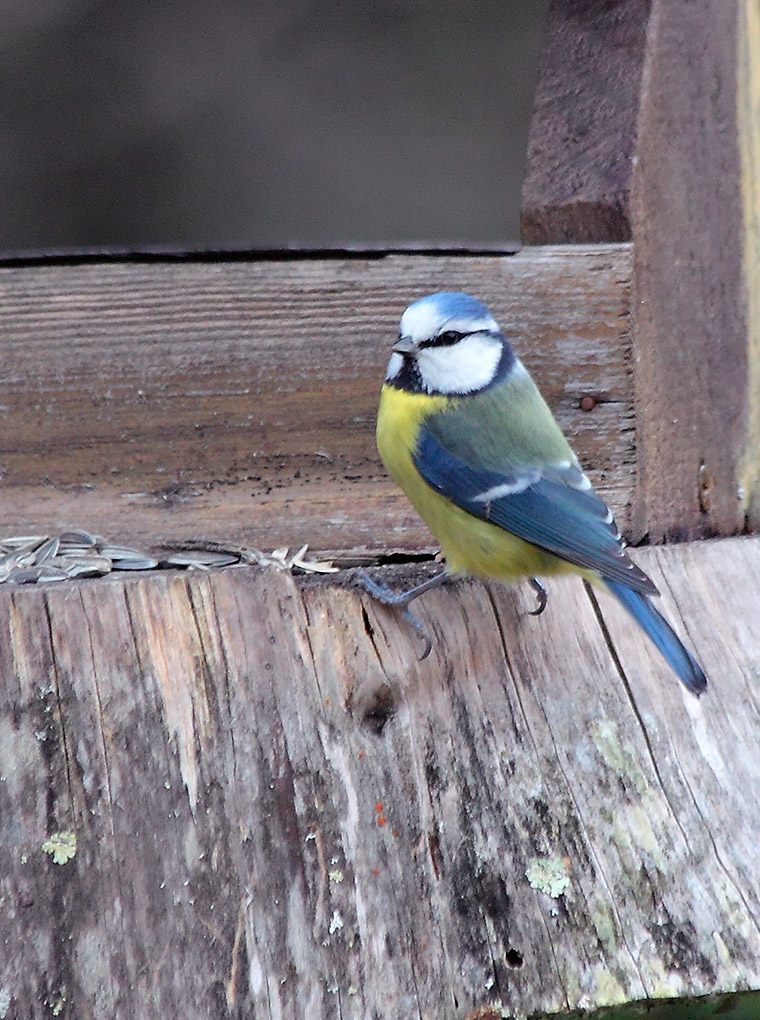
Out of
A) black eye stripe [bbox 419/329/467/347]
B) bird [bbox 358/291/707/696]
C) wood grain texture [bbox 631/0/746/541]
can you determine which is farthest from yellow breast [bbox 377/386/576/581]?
wood grain texture [bbox 631/0/746/541]

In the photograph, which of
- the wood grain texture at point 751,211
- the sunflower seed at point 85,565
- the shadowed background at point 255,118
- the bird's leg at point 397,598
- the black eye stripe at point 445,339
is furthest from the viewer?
the shadowed background at point 255,118

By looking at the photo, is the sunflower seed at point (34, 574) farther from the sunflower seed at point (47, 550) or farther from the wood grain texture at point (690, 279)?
the wood grain texture at point (690, 279)

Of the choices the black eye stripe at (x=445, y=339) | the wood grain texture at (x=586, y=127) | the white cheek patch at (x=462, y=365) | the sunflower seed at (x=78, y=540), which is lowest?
the sunflower seed at (x=78, y=540)

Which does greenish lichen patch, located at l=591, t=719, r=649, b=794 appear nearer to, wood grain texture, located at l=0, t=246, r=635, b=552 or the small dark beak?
wood grain texture, located at l=0, t=246, r=635, b=552

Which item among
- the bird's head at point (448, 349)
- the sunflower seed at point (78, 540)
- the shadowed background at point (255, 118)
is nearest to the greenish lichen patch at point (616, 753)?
the bird's head at point (448, 349)

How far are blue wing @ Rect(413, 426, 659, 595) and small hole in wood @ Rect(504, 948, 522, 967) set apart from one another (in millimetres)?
683

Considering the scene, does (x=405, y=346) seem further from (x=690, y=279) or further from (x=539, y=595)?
(x=690, y=279)

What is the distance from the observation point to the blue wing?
203 centimetres

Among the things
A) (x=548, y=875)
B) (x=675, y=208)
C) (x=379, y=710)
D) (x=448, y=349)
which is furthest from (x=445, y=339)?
(x=548, y=875)

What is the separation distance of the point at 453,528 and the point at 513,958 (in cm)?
80

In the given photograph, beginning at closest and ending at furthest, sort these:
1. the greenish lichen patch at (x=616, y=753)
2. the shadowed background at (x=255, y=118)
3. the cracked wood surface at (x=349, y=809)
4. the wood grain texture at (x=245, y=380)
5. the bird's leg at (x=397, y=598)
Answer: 1. the cracked wood surface at (x=349, y=809)
2. the greenish lichen patch at (x=616, y=753)
3. the bird's leg at (x=397, y=598)
4. the wood grain texture at (x=245, y=380)
5. the shadowed background at (x=255, y=118)

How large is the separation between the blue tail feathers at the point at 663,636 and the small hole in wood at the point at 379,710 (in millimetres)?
418

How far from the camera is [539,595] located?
215 cm

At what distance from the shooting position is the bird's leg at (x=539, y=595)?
2.05m
